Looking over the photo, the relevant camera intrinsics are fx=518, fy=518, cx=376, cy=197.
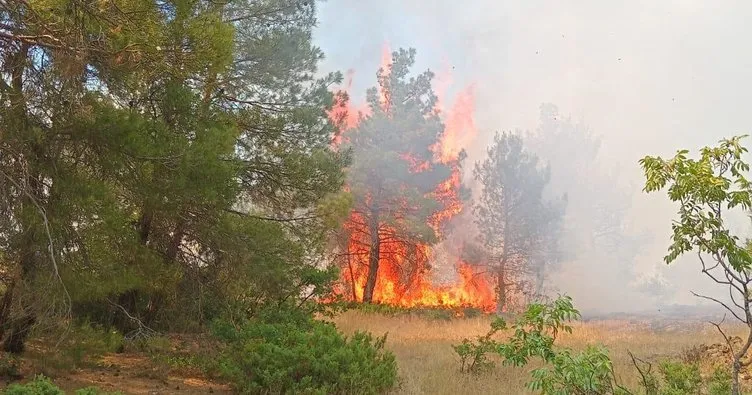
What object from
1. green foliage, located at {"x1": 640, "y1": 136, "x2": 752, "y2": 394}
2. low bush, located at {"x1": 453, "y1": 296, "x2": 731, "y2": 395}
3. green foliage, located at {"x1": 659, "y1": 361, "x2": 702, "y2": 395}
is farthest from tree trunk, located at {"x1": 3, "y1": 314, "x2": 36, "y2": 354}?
green foliage, located at {"x1": 659, "y1": 361, "x2": 702, "y2": 395}

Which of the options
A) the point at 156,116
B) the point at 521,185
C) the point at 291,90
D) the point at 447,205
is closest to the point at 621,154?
the point at 521,185

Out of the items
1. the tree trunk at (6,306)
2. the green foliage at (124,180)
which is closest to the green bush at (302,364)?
the green foliage at (124,180)

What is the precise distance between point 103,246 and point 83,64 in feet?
6.91

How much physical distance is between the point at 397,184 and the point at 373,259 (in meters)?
3.85

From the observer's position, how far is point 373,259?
78.5 feet

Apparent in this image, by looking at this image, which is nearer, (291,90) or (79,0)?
(79,0)

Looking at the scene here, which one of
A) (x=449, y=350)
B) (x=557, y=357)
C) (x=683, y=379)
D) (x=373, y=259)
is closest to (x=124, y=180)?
(x=557, y=357)

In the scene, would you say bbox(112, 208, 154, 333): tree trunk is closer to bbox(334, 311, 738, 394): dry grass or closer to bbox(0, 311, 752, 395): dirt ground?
bbox(0, 311, 752, 395): dirt ground

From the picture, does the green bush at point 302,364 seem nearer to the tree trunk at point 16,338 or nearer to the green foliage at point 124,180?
the green foliage at point 124,180

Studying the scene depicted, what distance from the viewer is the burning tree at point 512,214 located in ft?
95.5

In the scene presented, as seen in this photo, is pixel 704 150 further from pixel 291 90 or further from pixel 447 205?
pixel 447 205

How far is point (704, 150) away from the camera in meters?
4.70

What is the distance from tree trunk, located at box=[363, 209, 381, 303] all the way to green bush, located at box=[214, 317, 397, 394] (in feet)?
54.8

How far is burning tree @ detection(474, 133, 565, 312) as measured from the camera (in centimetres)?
2909
